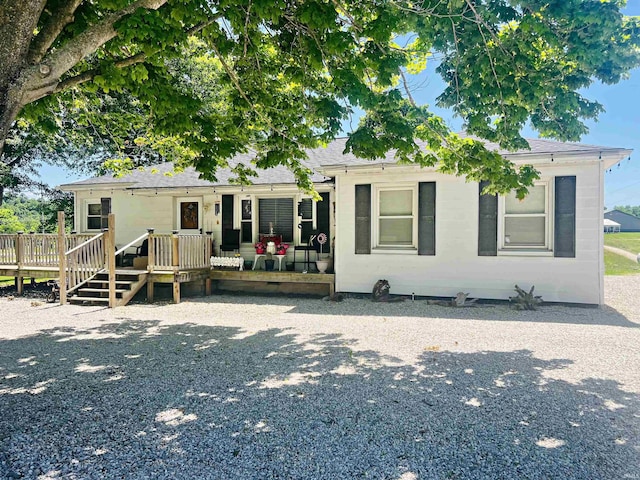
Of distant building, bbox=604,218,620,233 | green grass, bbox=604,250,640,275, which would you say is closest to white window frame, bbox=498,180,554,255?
green grass, bbox=604,250,640,275

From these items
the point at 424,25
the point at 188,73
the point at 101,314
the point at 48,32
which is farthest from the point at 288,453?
the point at 188,73

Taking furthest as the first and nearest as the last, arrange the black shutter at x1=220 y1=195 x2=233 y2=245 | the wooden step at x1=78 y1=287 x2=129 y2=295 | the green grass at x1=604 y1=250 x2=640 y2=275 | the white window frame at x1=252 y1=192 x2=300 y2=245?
the green grass at x1=604 y1=250 x2=640 y2=275
the black shutter at x1=220 y1=195 x2=233 y2=245
the white window frame at x1=252 y1=192 x2=300 y2=245
the wooden step at x1=78 y1=287 x2=129 y2=295

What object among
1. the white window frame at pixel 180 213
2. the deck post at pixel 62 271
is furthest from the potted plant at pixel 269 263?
the deck post at pixel 62 271

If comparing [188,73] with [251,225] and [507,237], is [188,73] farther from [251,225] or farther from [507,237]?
[507,237]

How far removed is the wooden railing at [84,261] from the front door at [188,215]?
3.08 m

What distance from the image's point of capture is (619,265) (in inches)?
712

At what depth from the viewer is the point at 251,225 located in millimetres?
12078

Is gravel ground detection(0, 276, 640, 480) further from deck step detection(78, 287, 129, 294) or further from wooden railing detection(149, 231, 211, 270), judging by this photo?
wooden railing detection(149, 231, 211, 270)

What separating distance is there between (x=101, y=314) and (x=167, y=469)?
6877 mm

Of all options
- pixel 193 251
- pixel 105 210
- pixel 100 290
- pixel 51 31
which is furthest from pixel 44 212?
pixel 51 31

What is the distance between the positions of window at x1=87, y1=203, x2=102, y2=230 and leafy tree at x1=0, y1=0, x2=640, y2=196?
308 inches

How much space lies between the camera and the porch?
9672mm

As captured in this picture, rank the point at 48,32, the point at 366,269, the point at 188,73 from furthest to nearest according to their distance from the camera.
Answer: the point at 188,73
the point at 366,269
the point at 48,32

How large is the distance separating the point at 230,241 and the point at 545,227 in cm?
867
